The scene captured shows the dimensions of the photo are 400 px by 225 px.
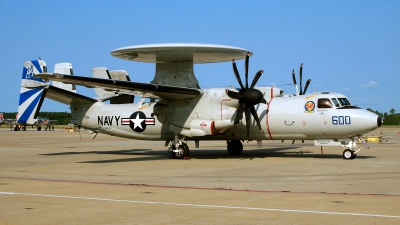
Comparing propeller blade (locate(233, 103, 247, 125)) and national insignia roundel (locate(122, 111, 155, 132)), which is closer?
propeller blade (locate(233, 103, 247, 125))

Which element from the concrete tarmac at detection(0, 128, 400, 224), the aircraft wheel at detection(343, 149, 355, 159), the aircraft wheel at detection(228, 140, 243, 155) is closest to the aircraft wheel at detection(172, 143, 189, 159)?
the aircraft wheel at detection(228, 140, 243, 155)

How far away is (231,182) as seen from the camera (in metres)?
15.6

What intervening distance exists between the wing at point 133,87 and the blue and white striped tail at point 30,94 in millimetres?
3976

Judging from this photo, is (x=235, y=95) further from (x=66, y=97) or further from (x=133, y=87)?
(x=66, y=97)

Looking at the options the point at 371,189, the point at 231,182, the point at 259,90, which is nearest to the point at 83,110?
the point at 259,90

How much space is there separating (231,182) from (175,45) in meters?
10.3

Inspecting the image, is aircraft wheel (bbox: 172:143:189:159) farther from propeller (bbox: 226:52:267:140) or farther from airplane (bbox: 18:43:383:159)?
propeller (bbox: 226:52:267:140)

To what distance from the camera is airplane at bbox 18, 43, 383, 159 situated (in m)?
23.5

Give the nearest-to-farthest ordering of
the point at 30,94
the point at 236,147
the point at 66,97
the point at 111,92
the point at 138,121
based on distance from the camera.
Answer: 1. the point at 30,94
2. the point at 138,121
3. the point at 236,147
4. the point at 66,97
5. the point at 111,92

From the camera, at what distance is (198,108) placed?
83.9 ft

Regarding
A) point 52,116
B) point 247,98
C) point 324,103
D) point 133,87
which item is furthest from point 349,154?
point 52,116

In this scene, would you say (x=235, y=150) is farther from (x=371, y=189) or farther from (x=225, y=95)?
(x=371, y=189)

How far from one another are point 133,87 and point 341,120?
10.0 meters

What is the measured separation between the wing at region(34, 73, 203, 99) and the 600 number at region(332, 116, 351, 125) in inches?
272
